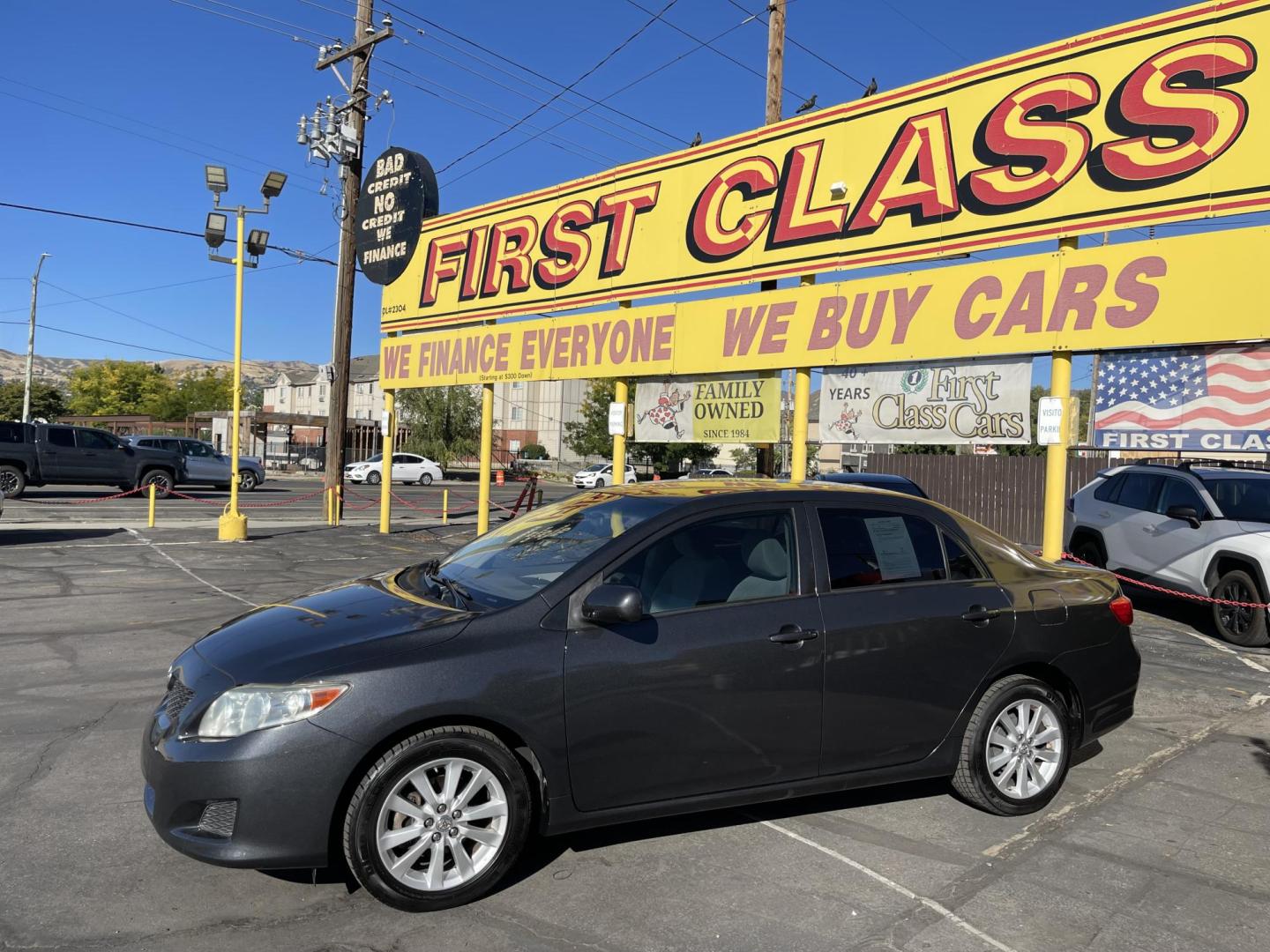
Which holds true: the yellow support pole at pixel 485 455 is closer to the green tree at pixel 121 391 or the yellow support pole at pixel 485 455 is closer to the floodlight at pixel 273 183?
the floodlight at pixel 273 183

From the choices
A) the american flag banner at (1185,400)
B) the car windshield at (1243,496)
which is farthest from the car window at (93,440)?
the car windshield at (1243,496)

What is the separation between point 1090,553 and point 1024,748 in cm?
814

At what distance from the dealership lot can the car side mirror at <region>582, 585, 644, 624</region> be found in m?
1.07

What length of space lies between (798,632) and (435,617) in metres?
1.55

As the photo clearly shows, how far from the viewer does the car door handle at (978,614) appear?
4.72 metres

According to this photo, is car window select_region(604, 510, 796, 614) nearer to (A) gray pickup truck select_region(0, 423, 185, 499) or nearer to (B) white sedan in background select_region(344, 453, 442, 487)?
(A) gray pickup truck select_region(0, 423, 185, 499)

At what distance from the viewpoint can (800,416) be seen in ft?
40.8

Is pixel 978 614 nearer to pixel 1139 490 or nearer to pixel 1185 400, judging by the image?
pixel 1185 400

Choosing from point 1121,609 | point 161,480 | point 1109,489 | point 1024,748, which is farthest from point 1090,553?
point 161,480

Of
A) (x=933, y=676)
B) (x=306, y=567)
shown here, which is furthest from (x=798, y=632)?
(x=306, y=567)

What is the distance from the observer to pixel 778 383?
12.9 m

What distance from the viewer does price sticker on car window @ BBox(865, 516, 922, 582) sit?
4711 millimetres

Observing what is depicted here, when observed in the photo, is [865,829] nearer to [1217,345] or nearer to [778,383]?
[1217,345]

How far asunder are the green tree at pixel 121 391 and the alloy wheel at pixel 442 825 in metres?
119
